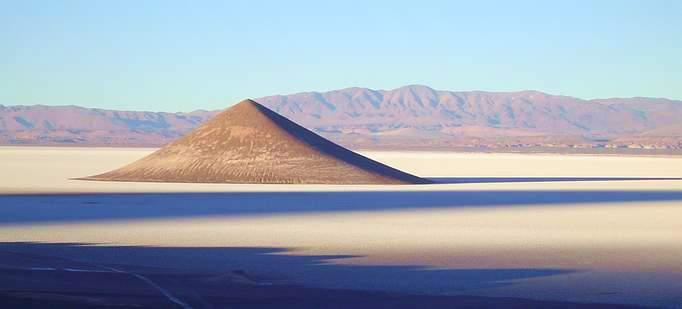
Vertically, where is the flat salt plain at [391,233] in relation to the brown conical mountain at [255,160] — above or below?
below

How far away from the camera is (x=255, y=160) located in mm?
48812

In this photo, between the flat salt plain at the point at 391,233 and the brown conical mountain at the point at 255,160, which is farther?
the brown conical mountain at the point at 255,160

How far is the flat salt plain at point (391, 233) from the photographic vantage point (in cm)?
1747

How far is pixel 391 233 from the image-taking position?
84.3ft

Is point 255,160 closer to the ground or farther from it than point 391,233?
farther from it

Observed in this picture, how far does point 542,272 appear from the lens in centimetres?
1839

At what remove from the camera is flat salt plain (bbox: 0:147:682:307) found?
17.5 m

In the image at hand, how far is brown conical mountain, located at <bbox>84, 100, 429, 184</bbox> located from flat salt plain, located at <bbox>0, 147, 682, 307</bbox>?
314 cm

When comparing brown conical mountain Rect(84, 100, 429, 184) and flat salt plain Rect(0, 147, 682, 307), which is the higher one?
brown conical mountain Rect(84, 100, 429, 184)

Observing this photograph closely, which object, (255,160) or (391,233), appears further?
(255,160)

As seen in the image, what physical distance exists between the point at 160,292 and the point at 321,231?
10.9m

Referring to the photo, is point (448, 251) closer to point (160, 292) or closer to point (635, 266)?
point (635, 266)

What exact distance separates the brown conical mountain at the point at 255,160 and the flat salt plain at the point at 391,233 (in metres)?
3.14

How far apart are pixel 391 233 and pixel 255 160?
23574mm
